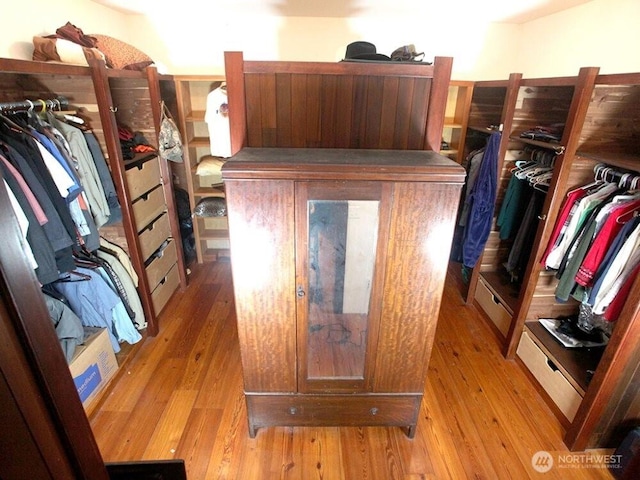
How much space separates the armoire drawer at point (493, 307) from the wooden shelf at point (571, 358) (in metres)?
0.30

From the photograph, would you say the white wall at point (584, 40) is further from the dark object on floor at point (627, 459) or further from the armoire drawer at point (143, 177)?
the armoire drawer at point (143, 177)

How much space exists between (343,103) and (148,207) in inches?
65.3

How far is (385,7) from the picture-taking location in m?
2.51

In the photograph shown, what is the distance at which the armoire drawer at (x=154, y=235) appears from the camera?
234 cm

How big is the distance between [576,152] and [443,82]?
90cm

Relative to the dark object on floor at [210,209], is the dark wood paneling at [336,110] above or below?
above

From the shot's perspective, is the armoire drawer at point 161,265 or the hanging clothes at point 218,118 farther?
the hanging clothes at point 218,118

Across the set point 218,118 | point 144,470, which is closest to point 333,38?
point 218,118

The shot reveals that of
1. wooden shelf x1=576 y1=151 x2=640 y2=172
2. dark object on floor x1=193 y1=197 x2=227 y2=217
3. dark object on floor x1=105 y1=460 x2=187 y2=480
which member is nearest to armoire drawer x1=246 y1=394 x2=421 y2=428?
dark object on floor x1=105 y1=460 x2=187 y2=480

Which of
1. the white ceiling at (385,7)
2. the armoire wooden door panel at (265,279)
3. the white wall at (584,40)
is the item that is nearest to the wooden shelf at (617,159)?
the white wall at (584,40)

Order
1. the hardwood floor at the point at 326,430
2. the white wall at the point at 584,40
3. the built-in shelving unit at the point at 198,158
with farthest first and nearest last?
the built-in shelving unit at the point at 198,158 → the white wall at the point at 584,40 → the hardwood floor at the point at 326,430

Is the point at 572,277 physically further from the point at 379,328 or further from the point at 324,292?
the point at 324,292

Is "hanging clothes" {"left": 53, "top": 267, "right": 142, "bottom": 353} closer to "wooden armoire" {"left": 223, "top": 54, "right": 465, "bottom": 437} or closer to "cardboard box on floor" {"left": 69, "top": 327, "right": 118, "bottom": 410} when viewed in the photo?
"cardboard box on floor" {"left": 69, "top": 327, "right": 118, "bottom": 410}

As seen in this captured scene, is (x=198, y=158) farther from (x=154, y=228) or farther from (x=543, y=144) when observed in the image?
(x=543, y=144)
